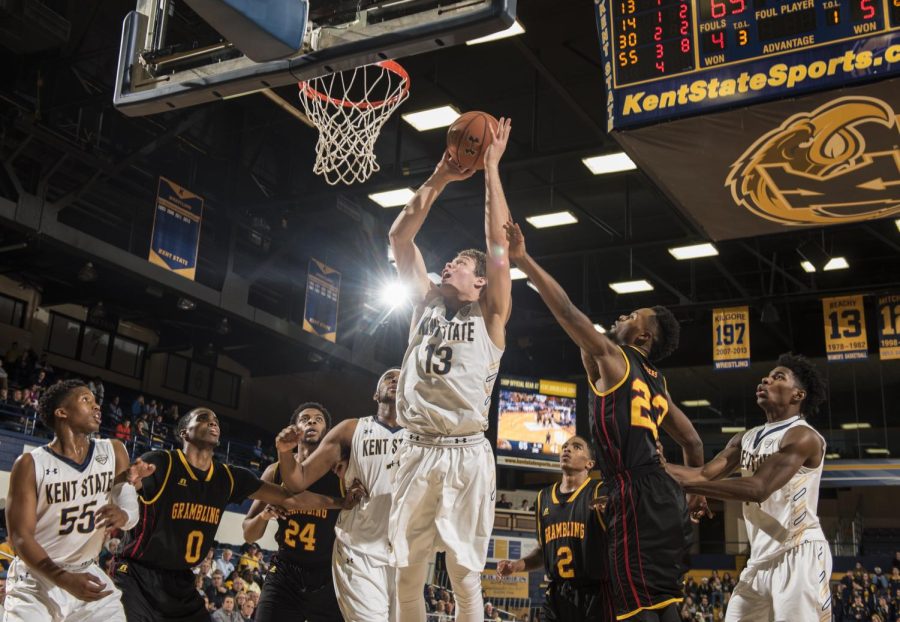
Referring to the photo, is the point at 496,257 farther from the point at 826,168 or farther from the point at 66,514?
the point at 826,168

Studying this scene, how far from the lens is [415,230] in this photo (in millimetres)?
5125

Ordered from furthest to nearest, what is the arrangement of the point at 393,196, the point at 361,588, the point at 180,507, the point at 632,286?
the point at 632,286, the point at 393,196, the point at 180,507, the point at 361,588

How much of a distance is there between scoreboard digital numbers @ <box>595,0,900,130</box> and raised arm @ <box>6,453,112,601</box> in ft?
15.7

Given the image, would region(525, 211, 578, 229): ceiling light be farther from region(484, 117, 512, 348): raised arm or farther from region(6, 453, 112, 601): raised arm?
region(6, 453, 112, 601): raised arm

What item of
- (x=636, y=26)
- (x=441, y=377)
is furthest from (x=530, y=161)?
(x=441, y=377)

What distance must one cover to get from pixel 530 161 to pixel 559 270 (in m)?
7.98

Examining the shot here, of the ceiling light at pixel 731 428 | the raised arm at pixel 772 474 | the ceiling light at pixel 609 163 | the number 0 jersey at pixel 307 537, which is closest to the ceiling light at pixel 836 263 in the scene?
the ceiling light at pixel 609 163

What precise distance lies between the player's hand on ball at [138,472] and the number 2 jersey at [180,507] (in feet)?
1.22

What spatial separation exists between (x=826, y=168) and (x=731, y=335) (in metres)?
12.4

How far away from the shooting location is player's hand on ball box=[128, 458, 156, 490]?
5344 mm

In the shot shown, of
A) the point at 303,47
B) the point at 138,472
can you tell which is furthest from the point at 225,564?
the point at 303,47

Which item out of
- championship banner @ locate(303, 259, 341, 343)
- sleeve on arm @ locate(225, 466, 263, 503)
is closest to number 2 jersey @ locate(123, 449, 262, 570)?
sleeve on arm @ locate(225, 466, 263, 503)

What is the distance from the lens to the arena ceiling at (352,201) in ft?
49.3

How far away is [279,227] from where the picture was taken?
20.1 m
